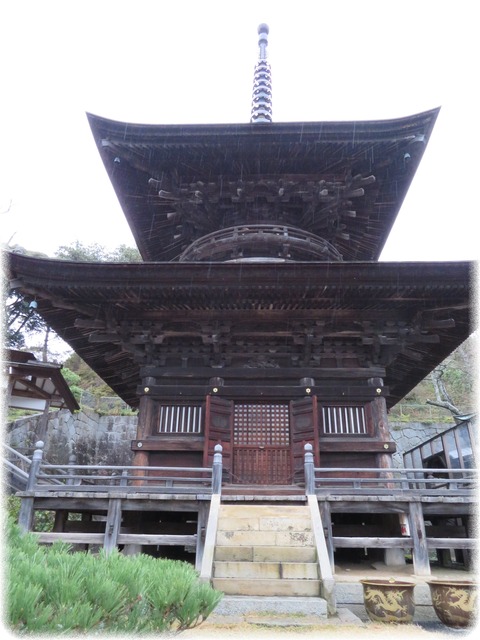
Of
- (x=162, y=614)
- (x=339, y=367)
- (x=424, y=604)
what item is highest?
(x=339, y=367)

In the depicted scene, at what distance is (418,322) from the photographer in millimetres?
10461

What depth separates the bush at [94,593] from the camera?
2479 mm

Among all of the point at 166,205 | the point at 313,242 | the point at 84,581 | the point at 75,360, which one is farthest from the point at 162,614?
the point at 75,360

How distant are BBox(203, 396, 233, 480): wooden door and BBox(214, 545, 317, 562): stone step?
3103mm

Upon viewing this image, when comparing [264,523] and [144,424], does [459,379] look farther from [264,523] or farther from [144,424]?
[264,523]

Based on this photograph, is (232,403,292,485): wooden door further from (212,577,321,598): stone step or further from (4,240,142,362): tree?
(4,240,142,362): tree

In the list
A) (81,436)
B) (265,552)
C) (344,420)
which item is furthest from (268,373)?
(81,436)

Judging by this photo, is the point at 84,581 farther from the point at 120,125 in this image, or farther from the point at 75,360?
the point at 75,360

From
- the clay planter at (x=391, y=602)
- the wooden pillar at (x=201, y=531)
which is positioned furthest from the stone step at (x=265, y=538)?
the clay planter at (x=391, y=602)

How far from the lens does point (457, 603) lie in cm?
540

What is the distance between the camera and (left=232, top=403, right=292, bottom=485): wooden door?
10.5 metres

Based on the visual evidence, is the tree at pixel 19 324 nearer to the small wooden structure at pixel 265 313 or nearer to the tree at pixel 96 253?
the tree at pixel 96 253

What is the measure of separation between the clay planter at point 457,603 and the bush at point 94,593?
345 cm

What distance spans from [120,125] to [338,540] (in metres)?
10.8
